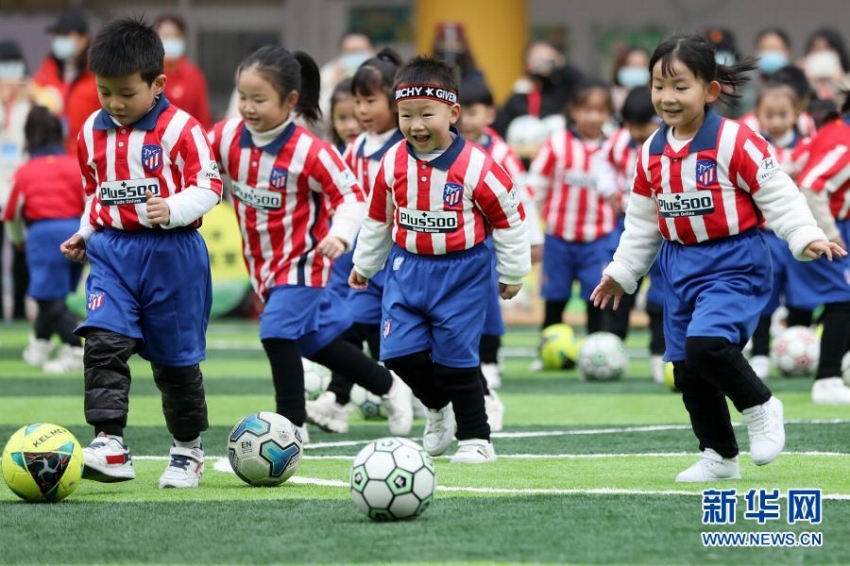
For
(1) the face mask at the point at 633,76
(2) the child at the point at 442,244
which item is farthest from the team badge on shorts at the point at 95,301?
(1) the face mask at the point at 633,76

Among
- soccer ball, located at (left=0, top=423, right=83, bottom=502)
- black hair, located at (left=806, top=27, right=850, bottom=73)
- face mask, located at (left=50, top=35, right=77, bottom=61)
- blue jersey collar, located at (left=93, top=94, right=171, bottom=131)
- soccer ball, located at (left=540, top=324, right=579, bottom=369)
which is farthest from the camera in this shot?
face mask, located at (left=50, top=35, right=77, bottom=61)

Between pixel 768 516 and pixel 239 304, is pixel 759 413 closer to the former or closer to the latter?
pixel 768 516

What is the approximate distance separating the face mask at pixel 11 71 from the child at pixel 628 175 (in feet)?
17.9

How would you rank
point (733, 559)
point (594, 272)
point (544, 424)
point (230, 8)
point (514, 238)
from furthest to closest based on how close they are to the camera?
point (230, 8) < point (594, 272) < point (544, 424) < point (514, 238) < point (733, 559)

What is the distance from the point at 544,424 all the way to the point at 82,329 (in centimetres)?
312

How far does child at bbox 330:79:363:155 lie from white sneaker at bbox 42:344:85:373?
339 cm

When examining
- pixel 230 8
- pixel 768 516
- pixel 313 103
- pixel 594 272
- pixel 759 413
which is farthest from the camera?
pixel 230 8

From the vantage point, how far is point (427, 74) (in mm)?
6695

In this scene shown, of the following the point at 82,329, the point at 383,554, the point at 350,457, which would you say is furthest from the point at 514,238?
the point at 383,554

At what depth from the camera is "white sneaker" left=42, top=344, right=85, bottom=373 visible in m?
11.6

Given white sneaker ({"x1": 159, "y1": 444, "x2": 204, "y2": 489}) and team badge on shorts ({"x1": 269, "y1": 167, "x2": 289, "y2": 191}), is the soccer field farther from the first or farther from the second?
team badge on shorts ({"x1": 269, "y1": 167, "x2": 289, "y2": 191})

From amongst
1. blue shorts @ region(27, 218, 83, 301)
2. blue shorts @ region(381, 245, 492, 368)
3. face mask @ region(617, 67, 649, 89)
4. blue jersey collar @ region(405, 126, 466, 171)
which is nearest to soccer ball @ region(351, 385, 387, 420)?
blue shorts @ region(381, 245, 492, 368)

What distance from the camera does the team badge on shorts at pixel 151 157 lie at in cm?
601

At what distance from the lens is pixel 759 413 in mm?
5898
